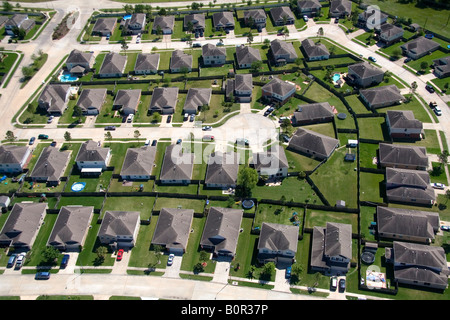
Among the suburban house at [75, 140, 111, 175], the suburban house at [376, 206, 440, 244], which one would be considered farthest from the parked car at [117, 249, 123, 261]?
the suburban house at [376, 206, 440, 244]

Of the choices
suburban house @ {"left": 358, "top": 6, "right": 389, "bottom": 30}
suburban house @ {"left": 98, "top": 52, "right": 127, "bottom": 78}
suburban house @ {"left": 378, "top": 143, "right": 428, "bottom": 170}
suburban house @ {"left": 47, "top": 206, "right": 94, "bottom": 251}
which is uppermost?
suburban house @ {"left": 358, "top": 6, "right": 389, "bottom": 30}

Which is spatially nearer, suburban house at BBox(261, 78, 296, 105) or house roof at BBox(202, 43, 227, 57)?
suburban house at BBox(261, 78, 296, 105)

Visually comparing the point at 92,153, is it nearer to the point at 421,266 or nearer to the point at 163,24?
the point at 163,24

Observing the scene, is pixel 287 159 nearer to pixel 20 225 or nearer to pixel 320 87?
pixel 320 87

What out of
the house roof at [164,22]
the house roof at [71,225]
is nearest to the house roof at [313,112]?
the house roof at [71,225]

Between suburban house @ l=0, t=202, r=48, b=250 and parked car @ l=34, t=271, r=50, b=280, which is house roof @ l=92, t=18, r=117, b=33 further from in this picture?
parked car @ l=34, t=271, r=50, b=280

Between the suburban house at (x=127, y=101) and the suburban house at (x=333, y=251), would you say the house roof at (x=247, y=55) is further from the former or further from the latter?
the suburban house at (x=333, y=251)

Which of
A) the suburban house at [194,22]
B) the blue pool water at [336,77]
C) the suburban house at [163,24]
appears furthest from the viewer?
the suburban house at [194,22]
